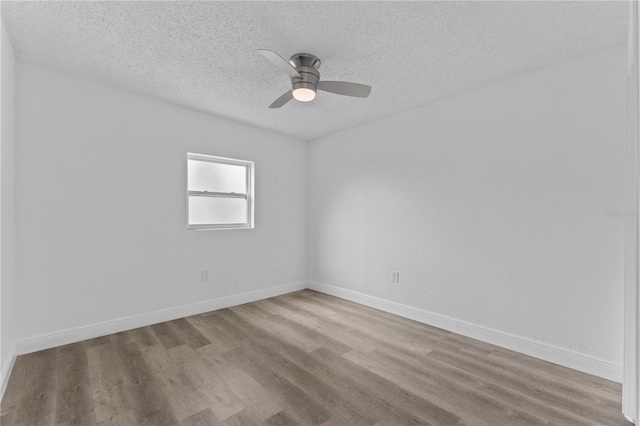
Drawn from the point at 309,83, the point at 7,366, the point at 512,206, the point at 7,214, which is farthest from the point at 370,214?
the point at 7,366

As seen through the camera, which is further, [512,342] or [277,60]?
[512,342]

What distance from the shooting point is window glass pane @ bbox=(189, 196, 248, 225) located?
3.67 meters

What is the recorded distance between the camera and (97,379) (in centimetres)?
207

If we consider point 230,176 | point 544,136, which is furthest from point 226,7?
point 544,136

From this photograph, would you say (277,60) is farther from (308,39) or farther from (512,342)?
(512,342)

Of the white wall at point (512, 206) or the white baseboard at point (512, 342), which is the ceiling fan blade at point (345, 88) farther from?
the white baseboard at point (512, 342)

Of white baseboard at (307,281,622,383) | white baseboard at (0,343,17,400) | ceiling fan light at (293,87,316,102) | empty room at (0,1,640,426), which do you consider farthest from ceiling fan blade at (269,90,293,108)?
white baseboard at (0,343,17,400)

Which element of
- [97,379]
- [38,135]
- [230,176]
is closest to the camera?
[97,379]

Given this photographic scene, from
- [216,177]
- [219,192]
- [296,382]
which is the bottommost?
[296,382]

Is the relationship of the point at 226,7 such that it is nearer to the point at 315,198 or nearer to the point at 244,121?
the point at 244,121

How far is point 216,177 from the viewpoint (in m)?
3.87

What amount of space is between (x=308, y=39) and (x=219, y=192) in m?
2.46

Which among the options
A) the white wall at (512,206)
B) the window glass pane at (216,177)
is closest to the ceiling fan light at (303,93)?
the white wall at (512,206)

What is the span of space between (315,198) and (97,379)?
3.42 m
